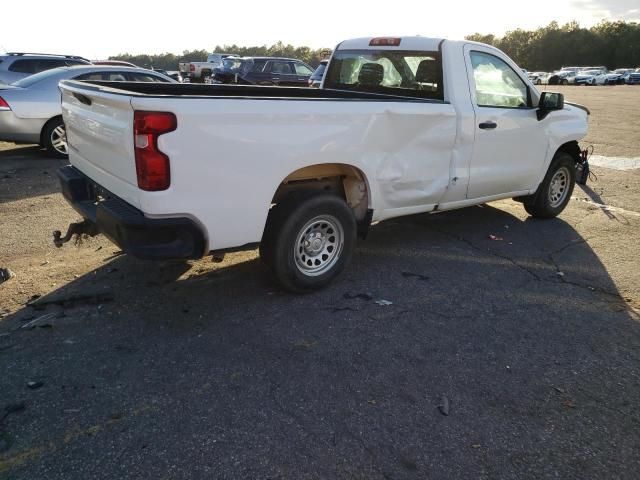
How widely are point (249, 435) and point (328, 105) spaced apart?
2.32 meters

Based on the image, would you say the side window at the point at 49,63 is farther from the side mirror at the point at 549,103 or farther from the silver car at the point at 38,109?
the side mirror at the point at 549,103

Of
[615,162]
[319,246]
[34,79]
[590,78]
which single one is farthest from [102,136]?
[590,78]

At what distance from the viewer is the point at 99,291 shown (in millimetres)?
4172

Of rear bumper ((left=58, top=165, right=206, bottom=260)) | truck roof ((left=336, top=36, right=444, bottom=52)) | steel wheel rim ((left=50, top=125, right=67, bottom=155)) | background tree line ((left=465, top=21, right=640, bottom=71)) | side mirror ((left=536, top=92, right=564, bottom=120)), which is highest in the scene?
background tree line ((left=465, top=21, right=640, bottom=71))

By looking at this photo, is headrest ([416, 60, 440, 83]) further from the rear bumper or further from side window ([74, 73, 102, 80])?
side window ([74, 73, 102, 80])

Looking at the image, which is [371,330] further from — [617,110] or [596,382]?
[617,110]

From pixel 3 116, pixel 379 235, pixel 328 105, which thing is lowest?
pixel 379 235

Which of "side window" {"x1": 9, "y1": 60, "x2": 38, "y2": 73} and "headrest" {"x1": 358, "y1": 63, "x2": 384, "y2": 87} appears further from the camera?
"side window" {"x1": 9, "y1": 60, "x2": 38, "y2": 73}

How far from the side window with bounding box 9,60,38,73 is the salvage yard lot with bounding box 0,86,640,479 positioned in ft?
A: 30.7

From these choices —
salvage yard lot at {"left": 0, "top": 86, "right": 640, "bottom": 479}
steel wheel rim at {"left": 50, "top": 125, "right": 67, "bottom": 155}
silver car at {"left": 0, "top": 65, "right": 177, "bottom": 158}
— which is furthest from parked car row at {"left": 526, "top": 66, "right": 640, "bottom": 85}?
salvage yard lot at {"left": 0, "top": 86, "right": 640, "bottom": 479}

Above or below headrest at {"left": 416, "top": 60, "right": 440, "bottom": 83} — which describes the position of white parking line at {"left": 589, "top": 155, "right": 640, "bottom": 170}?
below

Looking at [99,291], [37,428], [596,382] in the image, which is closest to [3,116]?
[99,291]

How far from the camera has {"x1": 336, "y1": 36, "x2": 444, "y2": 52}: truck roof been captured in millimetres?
5016

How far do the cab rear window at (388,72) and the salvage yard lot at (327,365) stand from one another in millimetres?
1627
